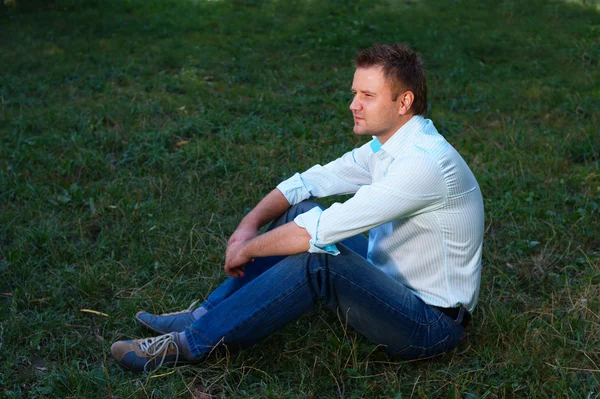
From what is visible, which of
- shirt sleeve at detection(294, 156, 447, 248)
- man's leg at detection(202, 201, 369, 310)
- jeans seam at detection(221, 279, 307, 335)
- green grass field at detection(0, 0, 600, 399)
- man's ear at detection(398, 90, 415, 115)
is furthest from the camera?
man's leg at detection(202, 201, 369, 310)

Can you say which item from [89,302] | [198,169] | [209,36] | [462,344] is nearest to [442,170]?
[462,344]

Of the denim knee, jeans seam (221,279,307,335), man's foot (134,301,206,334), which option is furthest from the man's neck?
man's foot (134,301,206,334)

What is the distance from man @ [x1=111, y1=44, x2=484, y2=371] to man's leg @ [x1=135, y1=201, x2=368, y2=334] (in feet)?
0.55

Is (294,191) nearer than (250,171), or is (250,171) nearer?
(294,191)

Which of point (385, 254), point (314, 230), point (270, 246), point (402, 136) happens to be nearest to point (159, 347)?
point (270, 246)

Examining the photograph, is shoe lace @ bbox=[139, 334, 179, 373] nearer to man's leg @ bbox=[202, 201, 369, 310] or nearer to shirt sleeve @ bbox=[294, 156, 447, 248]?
man's leg @ bbox=[202, 201, 369, 310]

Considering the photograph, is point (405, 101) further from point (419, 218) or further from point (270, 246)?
point (270, 246)

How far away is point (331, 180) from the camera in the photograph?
3307mm

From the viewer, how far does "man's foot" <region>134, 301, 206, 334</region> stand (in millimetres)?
3141

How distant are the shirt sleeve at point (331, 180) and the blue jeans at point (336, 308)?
583mm

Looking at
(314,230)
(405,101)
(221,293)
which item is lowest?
(221,293)

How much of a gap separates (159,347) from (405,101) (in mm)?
1445

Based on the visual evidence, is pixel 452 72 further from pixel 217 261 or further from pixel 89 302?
pixel 89 302

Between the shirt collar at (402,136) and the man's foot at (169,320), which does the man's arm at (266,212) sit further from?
the shirt collar at (402,136)
